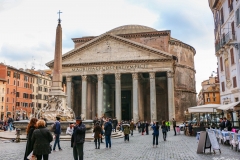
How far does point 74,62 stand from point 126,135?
18.8 metres

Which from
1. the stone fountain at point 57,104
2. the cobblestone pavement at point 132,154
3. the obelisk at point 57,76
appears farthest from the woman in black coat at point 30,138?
the obelisk at point 57,76

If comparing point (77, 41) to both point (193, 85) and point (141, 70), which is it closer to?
point (141, 70)

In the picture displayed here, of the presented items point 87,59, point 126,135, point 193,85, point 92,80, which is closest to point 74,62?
point 87,59

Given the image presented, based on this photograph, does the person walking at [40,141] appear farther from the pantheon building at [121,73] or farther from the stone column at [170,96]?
the stone column at [170,96]

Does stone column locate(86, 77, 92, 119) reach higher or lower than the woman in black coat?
higher

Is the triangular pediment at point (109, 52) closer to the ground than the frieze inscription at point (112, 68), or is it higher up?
higher up

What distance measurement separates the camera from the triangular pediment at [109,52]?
95.0ft

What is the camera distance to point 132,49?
96.5ft

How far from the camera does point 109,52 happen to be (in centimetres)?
2998

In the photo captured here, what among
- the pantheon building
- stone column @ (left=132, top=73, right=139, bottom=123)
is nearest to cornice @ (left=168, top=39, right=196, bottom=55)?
the pantheon building

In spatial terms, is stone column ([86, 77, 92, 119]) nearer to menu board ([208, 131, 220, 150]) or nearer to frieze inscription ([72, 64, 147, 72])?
frieze inscription ([72, 64, 147, 72])

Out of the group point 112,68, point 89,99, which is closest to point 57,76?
point 112,68

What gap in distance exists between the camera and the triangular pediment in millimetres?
28969

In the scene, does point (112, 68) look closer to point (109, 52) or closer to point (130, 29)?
point (109, 52)
